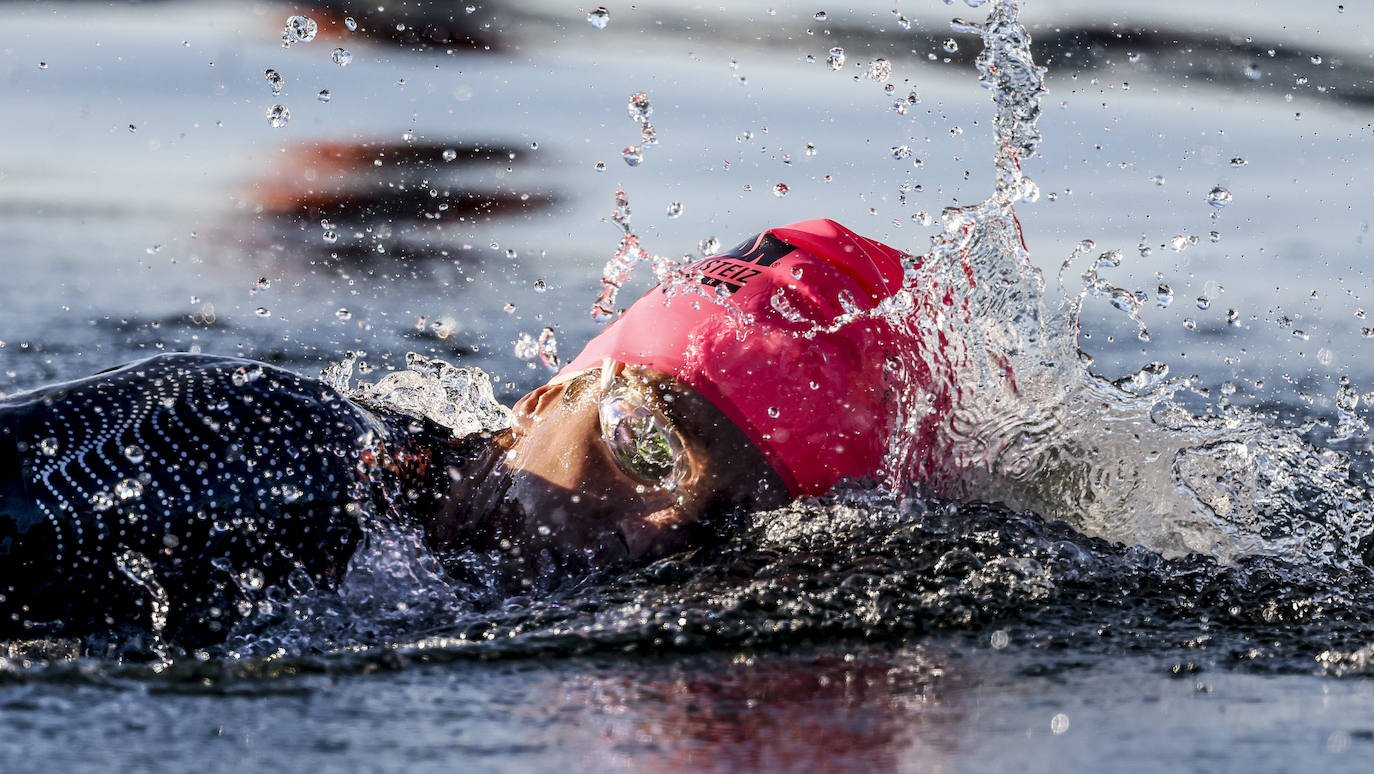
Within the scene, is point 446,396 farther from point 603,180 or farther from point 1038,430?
point 603,180

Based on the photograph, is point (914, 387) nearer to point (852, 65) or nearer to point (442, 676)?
point (442, 676)

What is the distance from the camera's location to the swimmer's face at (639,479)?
2338 mm

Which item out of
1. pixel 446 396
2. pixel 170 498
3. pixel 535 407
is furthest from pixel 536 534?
pixel 446 396

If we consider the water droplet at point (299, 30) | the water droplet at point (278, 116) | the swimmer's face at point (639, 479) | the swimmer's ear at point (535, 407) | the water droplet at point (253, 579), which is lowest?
the water droplet at point (253, 579)

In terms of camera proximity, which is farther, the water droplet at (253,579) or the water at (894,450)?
the water droplet at (253,579)

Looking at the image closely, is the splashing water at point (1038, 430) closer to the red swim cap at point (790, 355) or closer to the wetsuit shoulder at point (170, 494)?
the red swim cap at point (790, 355)

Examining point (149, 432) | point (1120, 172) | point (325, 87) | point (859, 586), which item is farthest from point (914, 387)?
point (325, 87)

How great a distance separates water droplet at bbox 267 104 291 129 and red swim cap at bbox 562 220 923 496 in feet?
14.7

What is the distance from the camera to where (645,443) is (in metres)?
2.36

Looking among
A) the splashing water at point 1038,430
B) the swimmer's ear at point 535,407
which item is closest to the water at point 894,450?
the splashing water at point 1038,430

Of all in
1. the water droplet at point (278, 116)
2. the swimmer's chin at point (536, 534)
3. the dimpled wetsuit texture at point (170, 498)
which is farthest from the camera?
the water droplet at point (278, 116)

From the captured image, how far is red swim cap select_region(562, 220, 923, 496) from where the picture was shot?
2371 mm

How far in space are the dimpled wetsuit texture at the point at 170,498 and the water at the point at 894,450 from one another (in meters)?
0.07

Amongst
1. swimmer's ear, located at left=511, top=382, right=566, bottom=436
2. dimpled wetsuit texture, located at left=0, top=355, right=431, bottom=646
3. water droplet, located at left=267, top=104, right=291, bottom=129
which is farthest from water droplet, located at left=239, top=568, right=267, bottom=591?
water droplet, located at left=267, top=104, right=291, bottom=129
